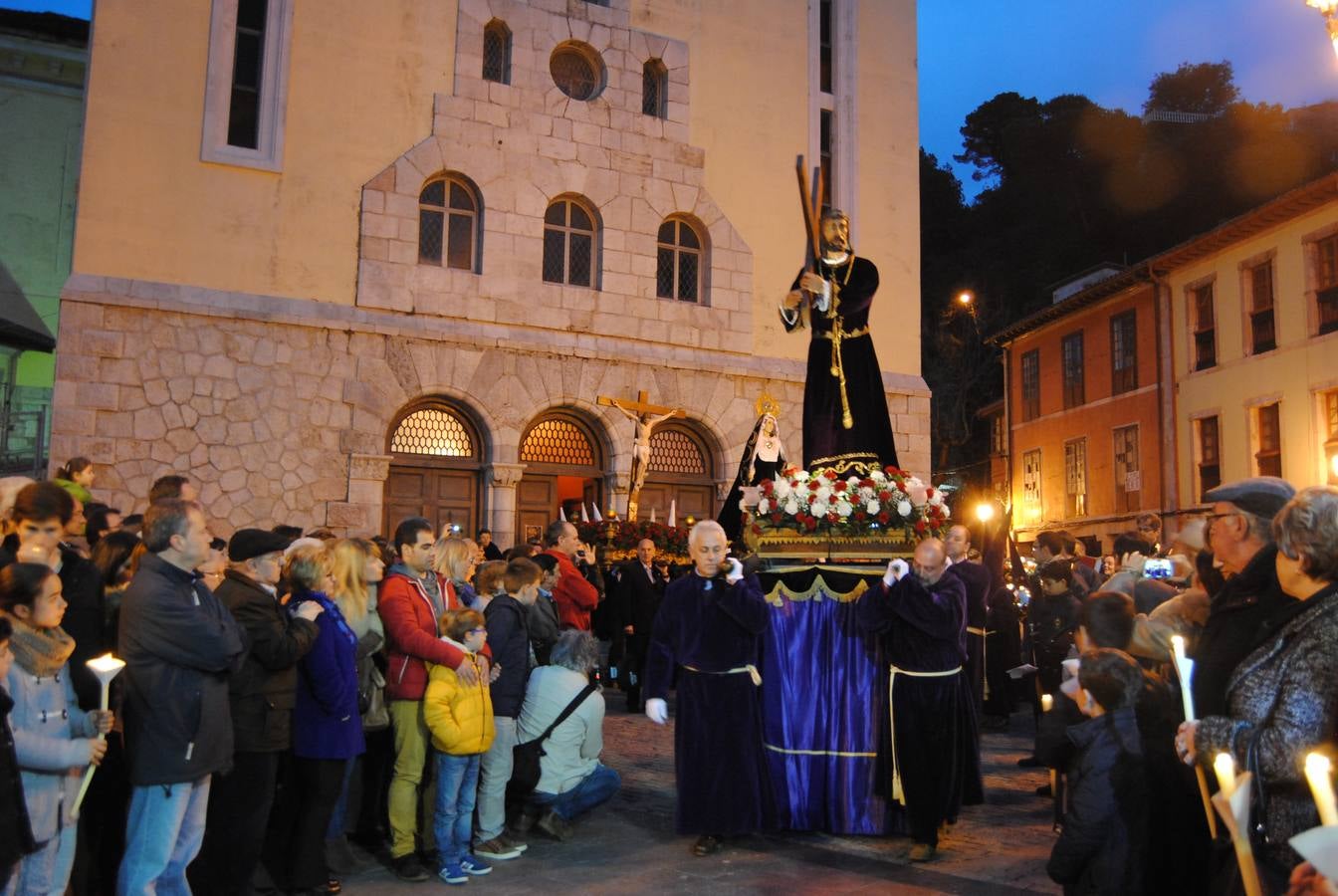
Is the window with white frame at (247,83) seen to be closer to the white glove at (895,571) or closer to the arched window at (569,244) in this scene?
the arched window at (569,244)

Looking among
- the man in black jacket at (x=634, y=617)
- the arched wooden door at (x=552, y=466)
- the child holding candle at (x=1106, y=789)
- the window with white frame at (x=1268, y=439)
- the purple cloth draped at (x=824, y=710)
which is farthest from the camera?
the window with white frame at (x=1268, y=439)

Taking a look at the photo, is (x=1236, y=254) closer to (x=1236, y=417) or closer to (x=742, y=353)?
(x=1236, y=417)

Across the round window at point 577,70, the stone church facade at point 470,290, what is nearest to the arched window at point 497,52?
the stone church facade at point 470,290

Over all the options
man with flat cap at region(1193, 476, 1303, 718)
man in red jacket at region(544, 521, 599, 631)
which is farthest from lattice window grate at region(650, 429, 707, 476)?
man with flat cap at region(1193, 476, 1303, 718)

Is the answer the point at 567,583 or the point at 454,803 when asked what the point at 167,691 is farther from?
the point at 567,583

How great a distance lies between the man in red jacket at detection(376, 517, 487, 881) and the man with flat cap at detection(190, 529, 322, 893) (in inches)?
34.5

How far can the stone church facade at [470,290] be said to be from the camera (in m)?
14.9

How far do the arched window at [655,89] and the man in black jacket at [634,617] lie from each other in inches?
341

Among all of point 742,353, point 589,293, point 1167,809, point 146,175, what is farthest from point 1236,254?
point 1167,809

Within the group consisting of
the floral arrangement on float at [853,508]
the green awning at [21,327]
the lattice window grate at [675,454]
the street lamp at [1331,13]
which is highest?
the street lamp at [1331,13]

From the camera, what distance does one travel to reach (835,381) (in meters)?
8.47

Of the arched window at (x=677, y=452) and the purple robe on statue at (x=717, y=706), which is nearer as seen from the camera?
the purple robe on statue at (x=717, y=706)

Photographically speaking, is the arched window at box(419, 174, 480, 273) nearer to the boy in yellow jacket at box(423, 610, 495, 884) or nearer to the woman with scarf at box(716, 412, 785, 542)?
the woman with scarf at box(716, 412, 785, 542)

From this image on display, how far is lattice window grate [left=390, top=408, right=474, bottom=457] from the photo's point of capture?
16.5m
